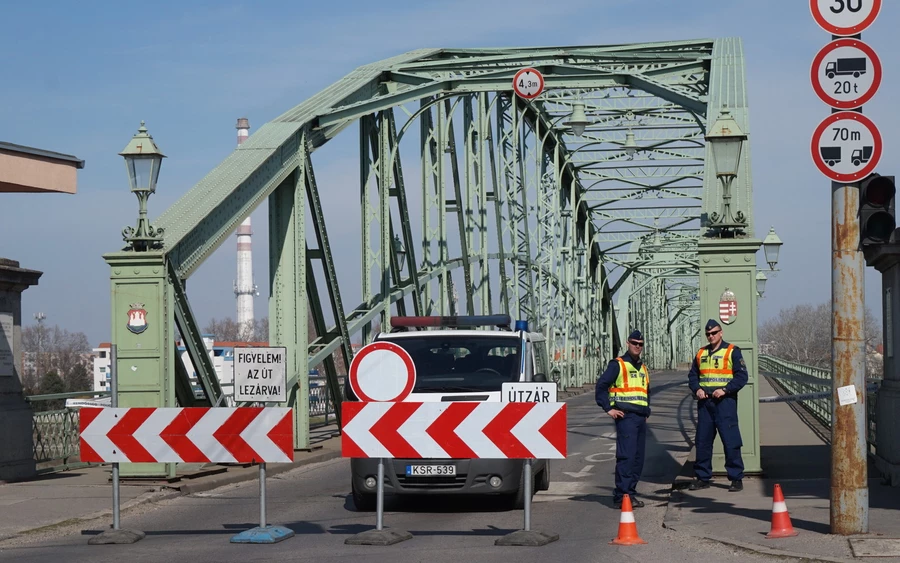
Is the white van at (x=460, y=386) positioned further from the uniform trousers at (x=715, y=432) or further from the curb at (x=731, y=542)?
the uniform trousers at (x=715, y=432)

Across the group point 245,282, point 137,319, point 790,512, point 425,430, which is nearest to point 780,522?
point 790,512

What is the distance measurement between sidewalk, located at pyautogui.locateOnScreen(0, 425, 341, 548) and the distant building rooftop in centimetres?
351

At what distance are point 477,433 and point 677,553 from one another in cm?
186

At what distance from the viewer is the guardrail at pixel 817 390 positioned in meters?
14.8

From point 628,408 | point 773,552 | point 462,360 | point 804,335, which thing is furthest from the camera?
point 804,335

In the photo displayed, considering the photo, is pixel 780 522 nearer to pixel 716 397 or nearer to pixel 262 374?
pixel 716 397

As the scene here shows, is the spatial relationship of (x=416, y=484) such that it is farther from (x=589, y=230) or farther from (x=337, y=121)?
(x=589, y=230)


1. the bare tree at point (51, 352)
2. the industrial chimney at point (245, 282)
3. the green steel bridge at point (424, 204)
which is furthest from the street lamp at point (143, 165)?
the industrial chimney at point (245, 282)

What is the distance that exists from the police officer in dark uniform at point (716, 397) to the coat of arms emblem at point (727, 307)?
2.45 ft

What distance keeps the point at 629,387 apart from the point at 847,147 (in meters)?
3.66

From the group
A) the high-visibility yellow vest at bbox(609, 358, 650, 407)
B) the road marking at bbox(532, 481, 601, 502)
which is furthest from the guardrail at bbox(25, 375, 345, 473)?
the high-visibility yellow vest at bbox(609, 358, 650, 407)

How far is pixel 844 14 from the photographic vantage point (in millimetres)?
9602

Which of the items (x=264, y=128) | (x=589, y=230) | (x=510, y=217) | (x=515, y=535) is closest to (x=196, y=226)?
(x=264, y=128)

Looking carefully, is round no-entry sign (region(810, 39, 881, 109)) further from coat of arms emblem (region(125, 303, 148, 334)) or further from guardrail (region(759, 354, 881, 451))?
coat of arms emblem (region(125, 303, 148, 334))
